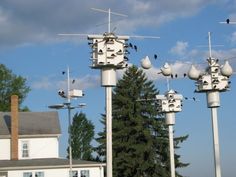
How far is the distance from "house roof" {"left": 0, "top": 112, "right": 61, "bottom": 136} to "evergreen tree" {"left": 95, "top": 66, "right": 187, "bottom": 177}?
10.4m

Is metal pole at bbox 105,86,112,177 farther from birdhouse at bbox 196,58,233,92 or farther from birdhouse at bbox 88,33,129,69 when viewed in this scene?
birdhouse at bbox 196,58,233,92

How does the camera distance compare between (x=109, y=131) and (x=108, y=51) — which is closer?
(x=109, y=131)

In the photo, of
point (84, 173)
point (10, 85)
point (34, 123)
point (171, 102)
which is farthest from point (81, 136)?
point (171, 102)

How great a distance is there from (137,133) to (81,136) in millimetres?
25836

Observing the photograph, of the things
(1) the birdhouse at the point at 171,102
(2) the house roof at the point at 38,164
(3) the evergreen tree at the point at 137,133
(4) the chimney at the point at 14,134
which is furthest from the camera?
(3) the evergreen tree at the point at 137,133

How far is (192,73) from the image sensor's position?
28609mm

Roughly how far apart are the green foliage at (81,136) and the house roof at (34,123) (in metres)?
29.0

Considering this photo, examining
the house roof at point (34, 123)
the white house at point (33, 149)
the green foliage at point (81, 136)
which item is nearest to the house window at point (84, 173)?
the white house at point (33, 149)

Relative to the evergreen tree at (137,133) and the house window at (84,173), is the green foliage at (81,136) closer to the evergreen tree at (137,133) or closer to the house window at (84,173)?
the evergreen tree at (137,133)

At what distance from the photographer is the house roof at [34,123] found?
5029 cm

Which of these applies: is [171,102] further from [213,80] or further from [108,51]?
[108,51]

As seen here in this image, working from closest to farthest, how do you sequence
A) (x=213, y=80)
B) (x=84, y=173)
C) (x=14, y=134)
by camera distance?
(x=213, y=80), (x=84, y=173), (x=14, y=134)

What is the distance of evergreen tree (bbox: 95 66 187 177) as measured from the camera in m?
60.3

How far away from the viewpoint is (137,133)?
62125mm
